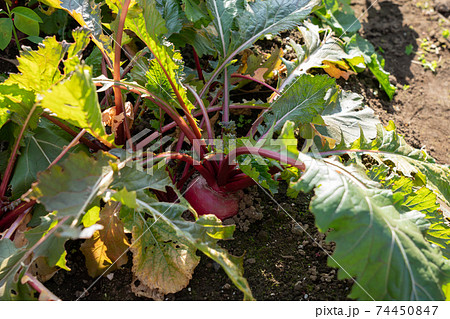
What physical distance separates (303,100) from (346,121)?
0.30m

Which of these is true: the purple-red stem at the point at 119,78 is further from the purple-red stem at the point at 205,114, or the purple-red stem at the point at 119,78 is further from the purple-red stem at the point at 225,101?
the purple-red stem at the point at 225,101

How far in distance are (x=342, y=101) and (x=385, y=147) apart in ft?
1.38

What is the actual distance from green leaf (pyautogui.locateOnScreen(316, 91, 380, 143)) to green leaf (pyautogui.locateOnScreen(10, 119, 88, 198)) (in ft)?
3.81

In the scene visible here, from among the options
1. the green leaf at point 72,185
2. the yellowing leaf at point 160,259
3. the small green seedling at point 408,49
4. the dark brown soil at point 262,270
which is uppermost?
the green leaf at point 72,185

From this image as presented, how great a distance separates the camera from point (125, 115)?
190 cm

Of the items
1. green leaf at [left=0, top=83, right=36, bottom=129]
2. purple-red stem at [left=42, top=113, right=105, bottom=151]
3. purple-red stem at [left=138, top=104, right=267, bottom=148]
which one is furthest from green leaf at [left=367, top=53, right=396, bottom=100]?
green leaf at [left=0, top=83, right=36, bottom=129]

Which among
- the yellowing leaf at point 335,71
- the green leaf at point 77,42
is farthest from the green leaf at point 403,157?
the green leaf at point 77,42

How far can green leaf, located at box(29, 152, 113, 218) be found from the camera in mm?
1310

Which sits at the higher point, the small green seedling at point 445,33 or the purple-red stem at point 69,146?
the purple-red stem at point 69,146

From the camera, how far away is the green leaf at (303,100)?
6.26 ft

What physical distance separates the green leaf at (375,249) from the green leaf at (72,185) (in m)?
0.65

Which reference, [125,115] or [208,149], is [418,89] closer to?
[208,149]

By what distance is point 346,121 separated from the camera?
2100 millimetres

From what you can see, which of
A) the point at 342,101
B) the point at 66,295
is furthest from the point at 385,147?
the point at 66,295
